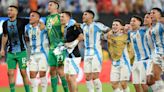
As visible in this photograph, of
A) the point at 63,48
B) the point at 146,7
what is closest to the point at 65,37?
the point at 63,48

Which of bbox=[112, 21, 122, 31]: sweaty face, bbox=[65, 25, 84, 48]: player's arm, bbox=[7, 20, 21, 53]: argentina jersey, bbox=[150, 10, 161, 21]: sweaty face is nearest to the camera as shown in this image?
bbox=[150, 10, 161, 21]: sweaty face

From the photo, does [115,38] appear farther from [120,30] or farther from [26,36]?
[26,36]

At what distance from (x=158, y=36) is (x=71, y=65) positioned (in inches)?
89.2

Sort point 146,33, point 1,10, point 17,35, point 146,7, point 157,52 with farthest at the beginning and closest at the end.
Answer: point 146,7 < point 1,10 < point 17,35 < point 146,33 < point 157,52

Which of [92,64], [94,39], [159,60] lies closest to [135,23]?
[94,39]

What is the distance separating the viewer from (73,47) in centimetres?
1391

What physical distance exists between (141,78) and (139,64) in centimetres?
31

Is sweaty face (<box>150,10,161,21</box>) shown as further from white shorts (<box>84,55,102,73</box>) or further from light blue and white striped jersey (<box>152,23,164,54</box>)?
white shorts (<box>84,55,102,73</box>)

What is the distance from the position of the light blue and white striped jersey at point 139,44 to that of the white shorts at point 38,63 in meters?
2.12

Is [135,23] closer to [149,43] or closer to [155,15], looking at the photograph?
[149,43]

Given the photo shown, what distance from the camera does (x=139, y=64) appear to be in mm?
13883

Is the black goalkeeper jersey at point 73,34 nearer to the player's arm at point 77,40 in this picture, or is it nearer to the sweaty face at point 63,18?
the player's arm at point 77,40

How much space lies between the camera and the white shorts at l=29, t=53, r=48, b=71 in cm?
1448

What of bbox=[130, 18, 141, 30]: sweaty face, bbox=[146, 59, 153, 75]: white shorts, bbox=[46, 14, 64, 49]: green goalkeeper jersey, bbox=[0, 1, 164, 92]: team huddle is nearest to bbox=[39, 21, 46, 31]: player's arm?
bbox=[0, 1, 164, 92]: team huddle
